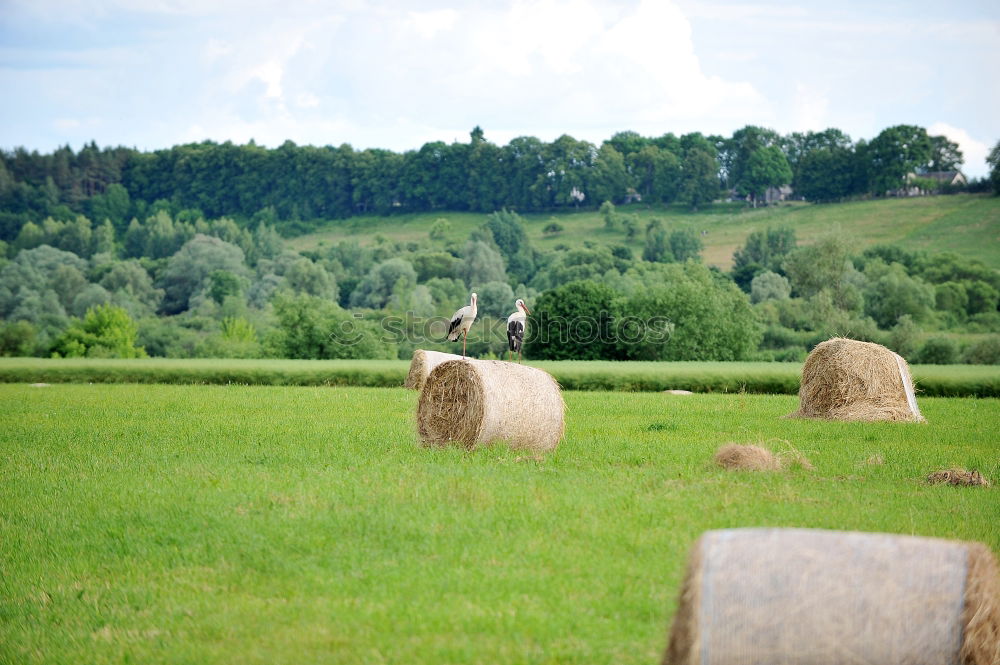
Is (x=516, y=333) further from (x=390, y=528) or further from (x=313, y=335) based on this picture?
(x=313, y=335)

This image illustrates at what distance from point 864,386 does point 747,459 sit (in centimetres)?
828

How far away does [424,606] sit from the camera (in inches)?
319

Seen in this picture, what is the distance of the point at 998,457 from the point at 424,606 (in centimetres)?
1179

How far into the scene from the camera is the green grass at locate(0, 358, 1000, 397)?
34906mm

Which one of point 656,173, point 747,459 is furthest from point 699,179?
point 747,459

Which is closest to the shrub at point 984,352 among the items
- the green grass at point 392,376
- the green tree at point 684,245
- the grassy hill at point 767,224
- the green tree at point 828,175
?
the green grass at point 392,376

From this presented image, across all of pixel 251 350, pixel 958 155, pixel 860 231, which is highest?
pixel 958 155

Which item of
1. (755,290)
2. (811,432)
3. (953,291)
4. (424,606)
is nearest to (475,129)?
(755,290)

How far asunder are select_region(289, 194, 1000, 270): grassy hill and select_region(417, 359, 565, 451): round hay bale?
8108cm

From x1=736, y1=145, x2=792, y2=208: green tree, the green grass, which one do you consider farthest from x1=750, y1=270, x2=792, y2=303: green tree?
the green grass

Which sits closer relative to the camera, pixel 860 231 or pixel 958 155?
pixel 860 231

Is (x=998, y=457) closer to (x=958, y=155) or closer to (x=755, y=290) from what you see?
(x=755, y=290)

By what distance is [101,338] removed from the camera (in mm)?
73250

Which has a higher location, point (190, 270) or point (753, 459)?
point (190, 270)
